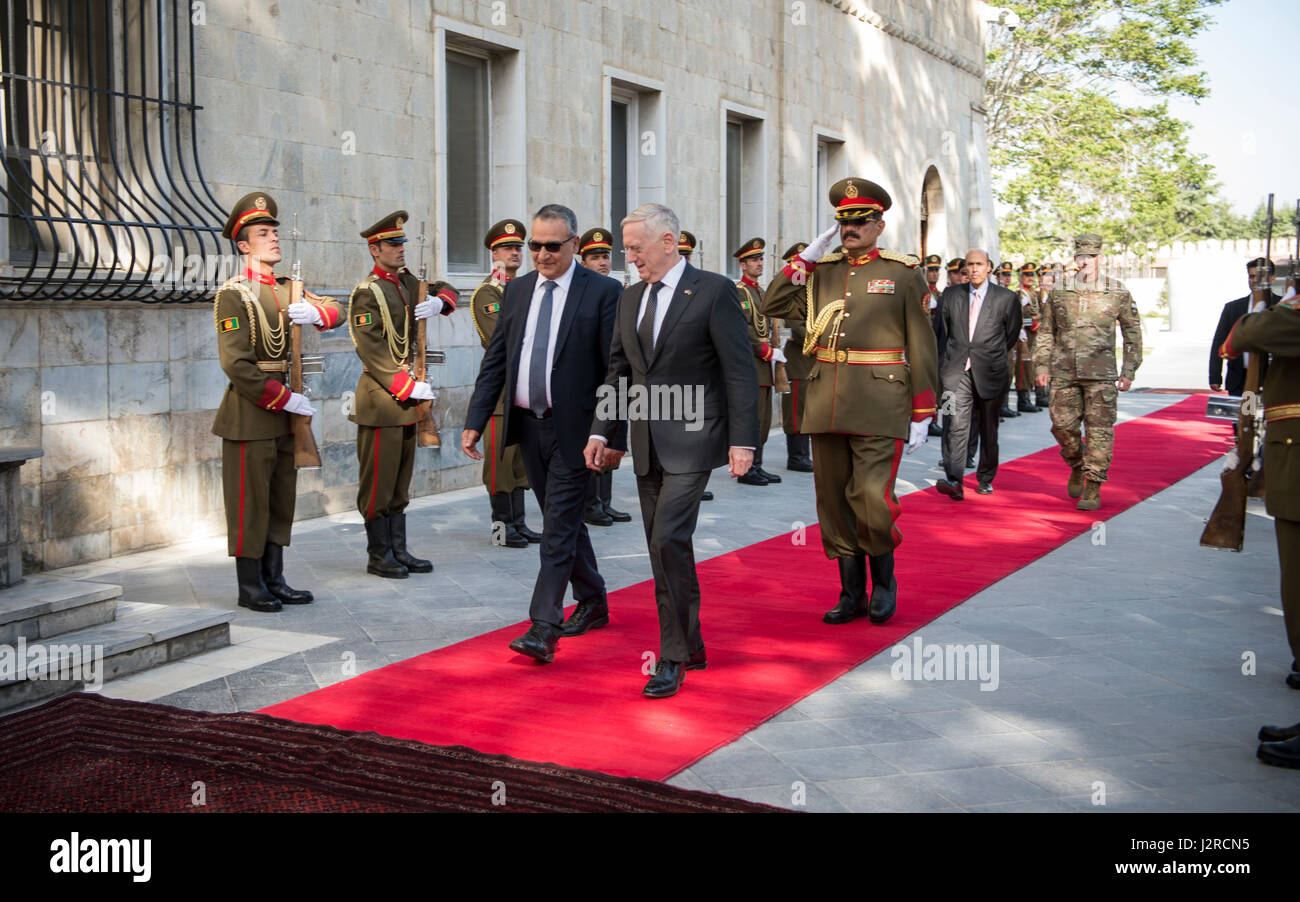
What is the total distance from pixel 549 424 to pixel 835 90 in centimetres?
1416

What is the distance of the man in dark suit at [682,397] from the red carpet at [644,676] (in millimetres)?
320

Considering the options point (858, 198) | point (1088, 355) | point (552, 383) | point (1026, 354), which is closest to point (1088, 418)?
point (1088, 355)

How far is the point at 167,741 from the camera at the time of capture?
15.2 ft

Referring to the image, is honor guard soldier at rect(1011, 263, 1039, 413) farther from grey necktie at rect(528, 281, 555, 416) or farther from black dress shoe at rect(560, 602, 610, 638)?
grey necktie at rect(528, 281, 555, 416)

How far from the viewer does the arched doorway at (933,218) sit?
24156 millimetres

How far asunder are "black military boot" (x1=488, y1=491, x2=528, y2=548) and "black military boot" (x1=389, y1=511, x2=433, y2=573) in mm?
934

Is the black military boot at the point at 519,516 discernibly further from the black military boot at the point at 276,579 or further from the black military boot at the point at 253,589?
the black military boot at the point at 253,589

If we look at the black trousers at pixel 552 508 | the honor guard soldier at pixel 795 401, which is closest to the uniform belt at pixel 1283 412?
the black trousers at pixel 552 508

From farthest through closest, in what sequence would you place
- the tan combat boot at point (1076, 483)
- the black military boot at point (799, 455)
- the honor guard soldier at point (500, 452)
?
the black military boot at point (799, 455)
the tan combat boot at point (1076, 483)
the honor guard soldier at point (500, 452)

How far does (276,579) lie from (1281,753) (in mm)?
4862

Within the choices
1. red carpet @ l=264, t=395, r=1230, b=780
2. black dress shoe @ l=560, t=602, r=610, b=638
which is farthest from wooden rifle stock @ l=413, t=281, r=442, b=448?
black dress shoe @ l=560, t=602, r=610, b=638

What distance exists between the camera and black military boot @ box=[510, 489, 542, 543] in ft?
28.7

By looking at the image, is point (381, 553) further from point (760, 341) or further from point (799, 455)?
point (799, 455)
